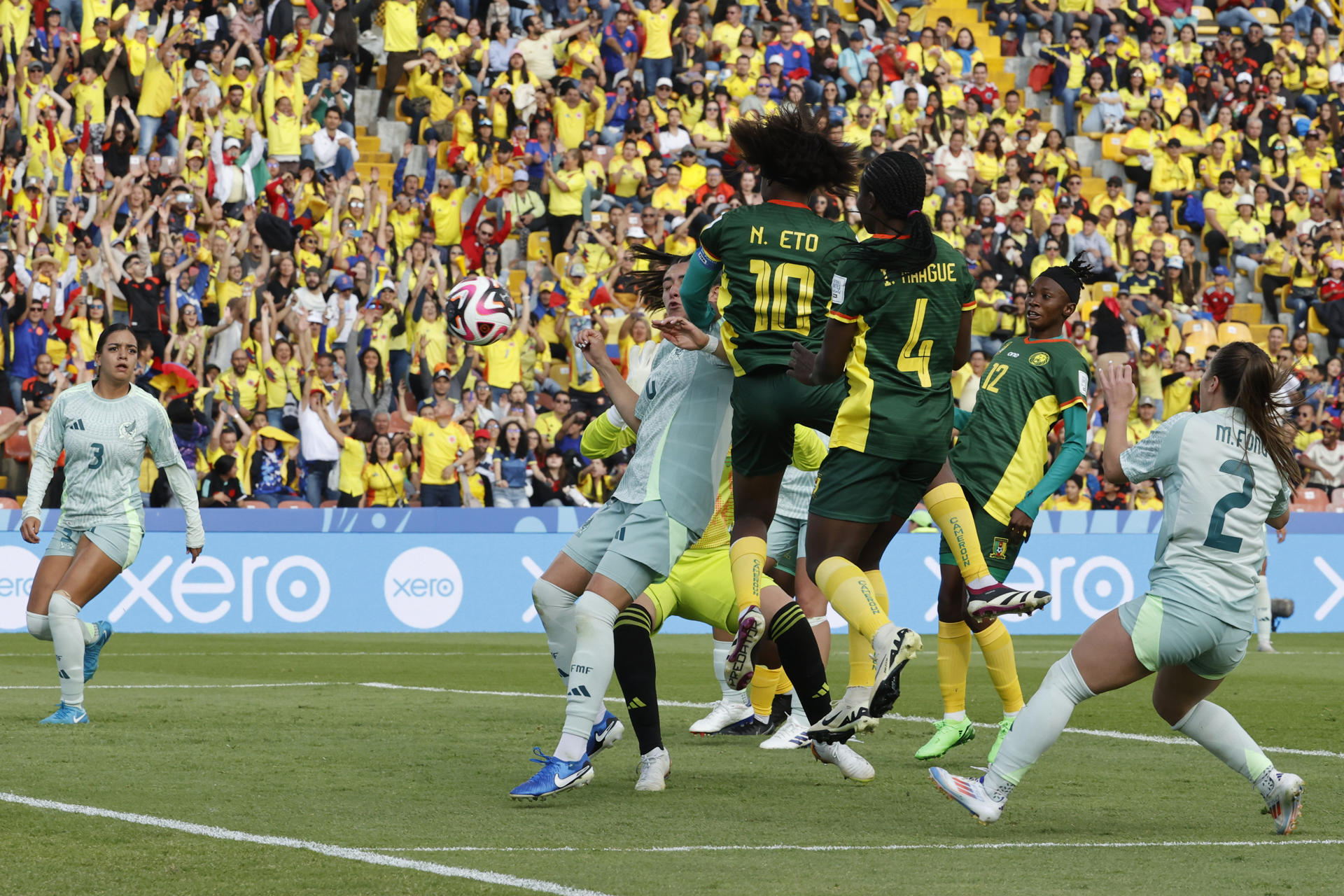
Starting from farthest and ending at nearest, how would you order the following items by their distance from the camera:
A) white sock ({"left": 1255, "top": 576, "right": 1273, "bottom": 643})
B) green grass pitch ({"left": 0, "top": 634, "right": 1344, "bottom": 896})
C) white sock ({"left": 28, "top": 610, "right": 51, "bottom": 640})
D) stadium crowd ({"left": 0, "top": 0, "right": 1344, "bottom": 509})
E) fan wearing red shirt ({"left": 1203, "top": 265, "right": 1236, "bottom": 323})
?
1. fan wearing red shirt ({"left": 1203, "top": 265, "right": 1236, "bottom": 323})
2. stadium crowd ({"left": 0, "top": 0, "right": 1344, "bottom": 509})
3. white sock ({"left": 1255, "top": 576, "right": 1273, "bottom": 643})
4. white sock ({"left": 28, "top": 610, "right": 51, "bottom": 640})
5. green grass pitch ({"left": 0, "top": 634, "right": 1344, "bottom": 896})

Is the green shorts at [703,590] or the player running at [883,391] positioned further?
the green shorts at [703,590]

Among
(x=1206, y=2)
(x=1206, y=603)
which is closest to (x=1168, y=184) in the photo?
(x=1206, y=2)

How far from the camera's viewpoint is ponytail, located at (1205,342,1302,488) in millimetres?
6074

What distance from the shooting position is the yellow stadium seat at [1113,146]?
2692 centimetres

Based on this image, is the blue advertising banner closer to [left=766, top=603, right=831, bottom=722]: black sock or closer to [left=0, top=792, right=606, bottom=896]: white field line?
[left=766, top=603, right=831, bottom=722]: black sock

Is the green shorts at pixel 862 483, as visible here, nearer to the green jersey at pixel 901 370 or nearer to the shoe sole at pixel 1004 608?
the green jersey at pixel 901 370

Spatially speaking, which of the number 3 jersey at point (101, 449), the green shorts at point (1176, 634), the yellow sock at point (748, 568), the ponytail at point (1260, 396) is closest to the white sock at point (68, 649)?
the number 3 jersey at point (101, 449)

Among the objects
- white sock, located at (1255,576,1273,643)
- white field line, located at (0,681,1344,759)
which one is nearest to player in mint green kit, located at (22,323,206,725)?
white field line, located at (0,681,1344,759)

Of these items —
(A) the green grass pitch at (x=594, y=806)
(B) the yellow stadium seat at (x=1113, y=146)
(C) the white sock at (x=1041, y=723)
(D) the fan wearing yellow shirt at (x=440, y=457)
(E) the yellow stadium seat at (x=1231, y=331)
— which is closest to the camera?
(A) the green grass pitch at (x=594, y=806)

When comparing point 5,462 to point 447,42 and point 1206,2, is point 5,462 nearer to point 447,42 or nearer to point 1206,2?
point 447,42

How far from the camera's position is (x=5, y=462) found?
719 inches

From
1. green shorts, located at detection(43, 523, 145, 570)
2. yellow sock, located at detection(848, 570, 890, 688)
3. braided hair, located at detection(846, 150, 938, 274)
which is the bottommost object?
green shorts, located at detection(43, 523, 145, 570)

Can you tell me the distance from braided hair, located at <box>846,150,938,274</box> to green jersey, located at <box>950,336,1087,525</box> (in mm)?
1809

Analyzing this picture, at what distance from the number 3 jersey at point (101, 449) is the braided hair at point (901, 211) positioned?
487 centimetres
